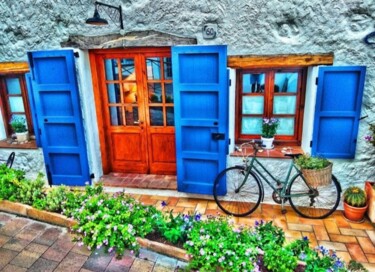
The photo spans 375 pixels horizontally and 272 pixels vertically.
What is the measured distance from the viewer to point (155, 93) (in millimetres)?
4246

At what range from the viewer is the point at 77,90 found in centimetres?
393

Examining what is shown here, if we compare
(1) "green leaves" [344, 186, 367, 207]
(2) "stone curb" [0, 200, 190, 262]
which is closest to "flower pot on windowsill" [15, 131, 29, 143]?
(2) "stone curb" [0, 200, 190, 262]

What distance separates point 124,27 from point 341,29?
2.73m

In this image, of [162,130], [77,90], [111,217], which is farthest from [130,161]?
[111,217]

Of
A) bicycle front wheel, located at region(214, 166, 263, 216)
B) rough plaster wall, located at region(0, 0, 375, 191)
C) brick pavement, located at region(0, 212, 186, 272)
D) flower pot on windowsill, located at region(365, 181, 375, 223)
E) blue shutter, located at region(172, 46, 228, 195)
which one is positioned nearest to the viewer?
brick pavement, located at region(0, 212, 186, 272)

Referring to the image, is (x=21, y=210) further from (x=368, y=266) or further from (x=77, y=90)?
(x=368, y=266)

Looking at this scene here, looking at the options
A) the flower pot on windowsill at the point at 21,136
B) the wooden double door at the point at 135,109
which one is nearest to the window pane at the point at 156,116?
the wooden double door at the point at 135,109

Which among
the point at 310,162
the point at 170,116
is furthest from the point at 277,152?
→ the point at 170,116

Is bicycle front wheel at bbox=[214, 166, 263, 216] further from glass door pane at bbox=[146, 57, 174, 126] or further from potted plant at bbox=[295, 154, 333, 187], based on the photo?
glass door pane at bbox=[146, 57, 174, 126]

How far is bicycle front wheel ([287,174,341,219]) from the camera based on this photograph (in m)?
3.61

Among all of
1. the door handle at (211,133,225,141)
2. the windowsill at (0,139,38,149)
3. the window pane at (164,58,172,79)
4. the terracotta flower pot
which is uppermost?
the window pane at (164,58,172,79)

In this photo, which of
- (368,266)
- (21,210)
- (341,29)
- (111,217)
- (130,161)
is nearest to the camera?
(111,217)

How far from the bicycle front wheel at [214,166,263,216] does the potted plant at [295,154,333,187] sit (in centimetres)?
74

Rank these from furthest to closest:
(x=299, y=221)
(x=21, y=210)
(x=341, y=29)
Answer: (x=299, y=221) < (x=341, y=29) < (x=21, y=210)
